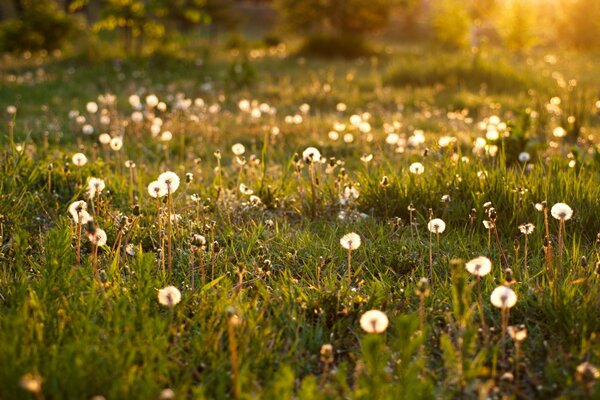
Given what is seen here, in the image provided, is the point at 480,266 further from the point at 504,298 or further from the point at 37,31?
the point at 37,31

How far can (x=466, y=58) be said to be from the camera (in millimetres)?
12352

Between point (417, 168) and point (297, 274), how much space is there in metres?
1.27

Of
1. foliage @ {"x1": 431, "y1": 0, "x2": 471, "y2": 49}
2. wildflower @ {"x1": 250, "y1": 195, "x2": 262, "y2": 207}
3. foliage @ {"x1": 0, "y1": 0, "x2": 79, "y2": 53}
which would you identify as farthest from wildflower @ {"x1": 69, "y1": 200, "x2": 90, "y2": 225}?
foliage @ {"x1": 431, "y1": 0, "x2": 471, "y2": 49}

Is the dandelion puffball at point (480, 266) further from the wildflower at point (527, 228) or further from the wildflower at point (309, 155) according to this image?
the wildflower at point (309, 155)

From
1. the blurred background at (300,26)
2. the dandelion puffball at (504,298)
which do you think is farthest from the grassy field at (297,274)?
the blurred background at (300,26)

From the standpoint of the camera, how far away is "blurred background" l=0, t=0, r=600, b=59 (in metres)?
14.6

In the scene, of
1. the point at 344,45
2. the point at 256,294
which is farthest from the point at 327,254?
the point at 344,45

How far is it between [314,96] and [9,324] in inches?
315

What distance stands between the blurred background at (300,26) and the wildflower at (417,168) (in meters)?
8.68

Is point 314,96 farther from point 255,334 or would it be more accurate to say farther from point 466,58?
point 255,334

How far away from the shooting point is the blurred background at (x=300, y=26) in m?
14.6

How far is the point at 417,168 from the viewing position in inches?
161

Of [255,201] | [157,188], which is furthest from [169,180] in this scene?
[255,201]

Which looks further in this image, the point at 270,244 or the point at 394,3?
the point at 394,3
